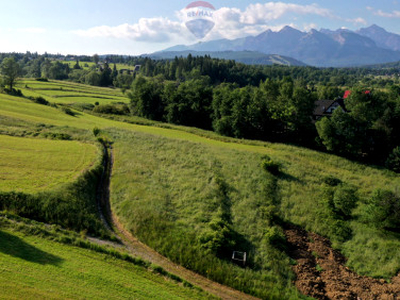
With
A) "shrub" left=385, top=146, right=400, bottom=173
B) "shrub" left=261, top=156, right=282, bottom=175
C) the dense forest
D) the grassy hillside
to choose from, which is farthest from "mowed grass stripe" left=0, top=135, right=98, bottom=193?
"shrub" left=385, top=146, right=400, bottom=173

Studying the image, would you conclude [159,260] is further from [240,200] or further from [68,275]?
[240,200]

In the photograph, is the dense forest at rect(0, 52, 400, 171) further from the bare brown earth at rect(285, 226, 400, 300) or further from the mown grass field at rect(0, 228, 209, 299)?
the mown grass field at rect(0, 228, 209, 299)

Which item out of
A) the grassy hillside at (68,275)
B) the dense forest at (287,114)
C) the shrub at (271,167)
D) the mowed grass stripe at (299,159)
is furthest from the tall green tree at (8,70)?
the shrub at (271,167)

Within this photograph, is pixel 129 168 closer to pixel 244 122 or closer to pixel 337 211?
pixel 337 211

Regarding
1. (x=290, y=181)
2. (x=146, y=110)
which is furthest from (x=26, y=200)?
(x=146, y=110)

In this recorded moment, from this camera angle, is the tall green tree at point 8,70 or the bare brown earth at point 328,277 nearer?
the bare brown earth at point 328,277

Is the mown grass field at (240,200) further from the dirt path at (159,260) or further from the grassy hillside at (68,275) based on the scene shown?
the grassy hillside at (68,275)

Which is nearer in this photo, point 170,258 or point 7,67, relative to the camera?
point 170,258
